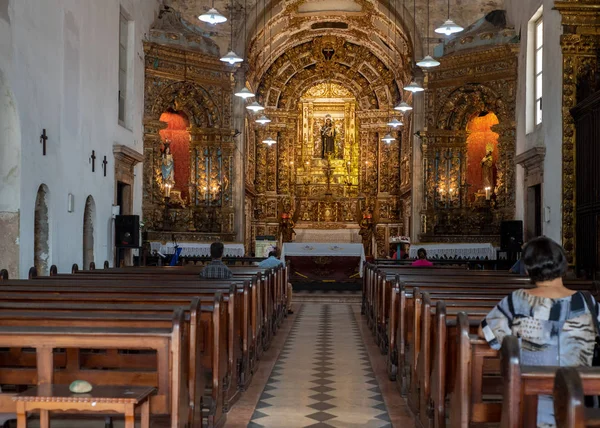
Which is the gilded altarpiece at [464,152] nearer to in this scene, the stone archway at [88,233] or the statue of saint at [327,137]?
the statue of saint at [327,137]

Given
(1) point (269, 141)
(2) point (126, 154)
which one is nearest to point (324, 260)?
(2) point (126, 154)

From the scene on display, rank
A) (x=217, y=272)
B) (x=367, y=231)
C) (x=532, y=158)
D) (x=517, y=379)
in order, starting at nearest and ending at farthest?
(x=517, y=379), (x=217, y=272), (x=532, y=158), (x=367, y=231)

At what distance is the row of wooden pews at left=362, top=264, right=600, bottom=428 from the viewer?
4.39m

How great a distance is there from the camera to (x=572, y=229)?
14758 mm

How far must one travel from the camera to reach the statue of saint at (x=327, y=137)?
29375 millimetres

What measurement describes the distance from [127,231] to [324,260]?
519 cm

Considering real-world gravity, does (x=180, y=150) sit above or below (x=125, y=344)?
above

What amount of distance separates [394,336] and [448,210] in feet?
45.0

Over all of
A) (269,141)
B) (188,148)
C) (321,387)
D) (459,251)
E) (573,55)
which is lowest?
(321,387)

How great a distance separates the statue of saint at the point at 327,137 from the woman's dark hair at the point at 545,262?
25.6 metres

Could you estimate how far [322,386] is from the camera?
315 inches

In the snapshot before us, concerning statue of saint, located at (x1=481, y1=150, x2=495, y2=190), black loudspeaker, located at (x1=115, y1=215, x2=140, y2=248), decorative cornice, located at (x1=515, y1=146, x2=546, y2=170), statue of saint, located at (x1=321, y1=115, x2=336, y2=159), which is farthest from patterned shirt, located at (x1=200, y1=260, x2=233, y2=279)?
statue of saint, located at (x1=321, y1=115, x2=336, y2=159)

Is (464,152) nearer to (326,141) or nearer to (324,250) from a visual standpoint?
(324,250)

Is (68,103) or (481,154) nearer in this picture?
(68,103)
